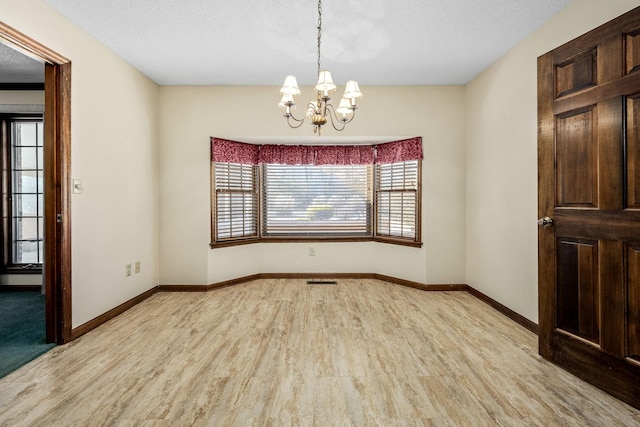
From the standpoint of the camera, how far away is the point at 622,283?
1.93 metres

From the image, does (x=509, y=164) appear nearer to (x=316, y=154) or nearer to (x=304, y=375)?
(x=316, y=154)

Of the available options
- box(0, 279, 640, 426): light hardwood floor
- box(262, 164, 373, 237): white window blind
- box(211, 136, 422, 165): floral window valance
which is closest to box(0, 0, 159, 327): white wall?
box(0, 279, 640, 426): light hardwood floor

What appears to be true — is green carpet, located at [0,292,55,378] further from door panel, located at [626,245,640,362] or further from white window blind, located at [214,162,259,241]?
door panel, located at [626,245,640,362]

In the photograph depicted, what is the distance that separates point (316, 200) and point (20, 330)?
3.63 meters

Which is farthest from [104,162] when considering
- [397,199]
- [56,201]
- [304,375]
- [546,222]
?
[546,222]

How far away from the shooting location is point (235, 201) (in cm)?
480

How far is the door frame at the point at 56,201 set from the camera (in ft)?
9.00

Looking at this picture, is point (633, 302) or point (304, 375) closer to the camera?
point (633, 302)

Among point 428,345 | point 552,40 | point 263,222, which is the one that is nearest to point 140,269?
point 263,222

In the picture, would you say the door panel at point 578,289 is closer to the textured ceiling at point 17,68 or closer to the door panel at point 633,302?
the door panel at point 633,302

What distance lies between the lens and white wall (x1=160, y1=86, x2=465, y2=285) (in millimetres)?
4434

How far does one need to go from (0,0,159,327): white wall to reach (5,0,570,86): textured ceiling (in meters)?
0.20

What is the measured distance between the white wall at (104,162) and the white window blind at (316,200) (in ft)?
5.41

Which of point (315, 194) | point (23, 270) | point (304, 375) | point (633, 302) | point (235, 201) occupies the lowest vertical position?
point (304, 375)
